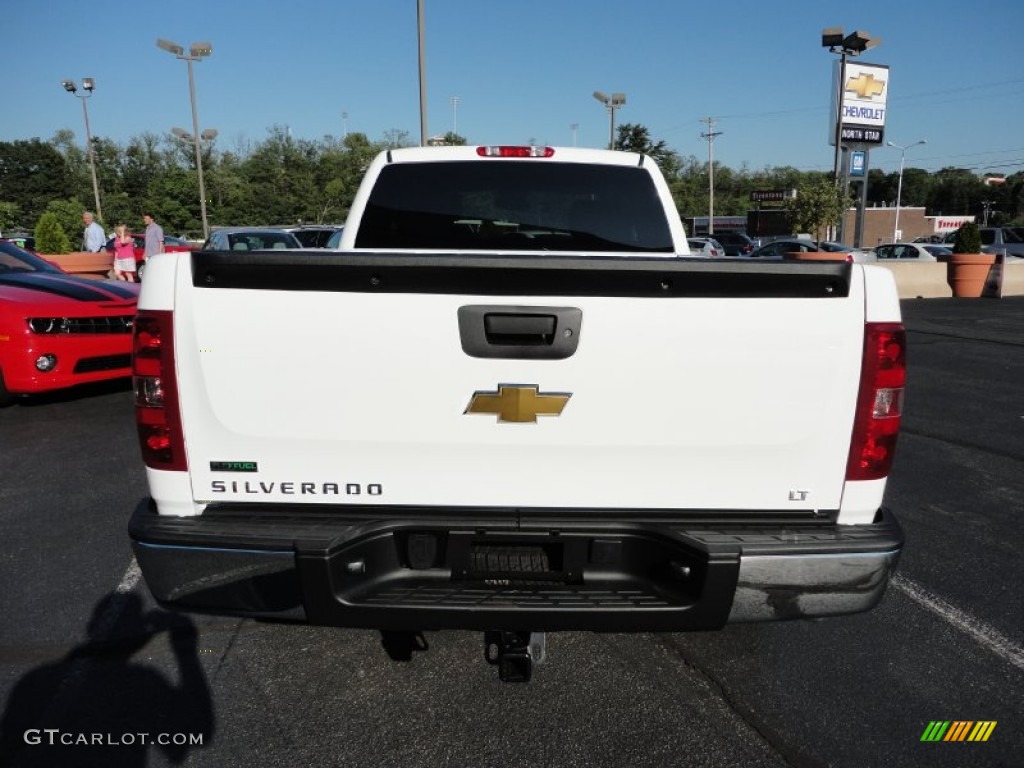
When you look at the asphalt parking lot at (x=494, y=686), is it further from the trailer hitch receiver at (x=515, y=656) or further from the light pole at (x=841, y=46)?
the light pole at (x=841, y=46)

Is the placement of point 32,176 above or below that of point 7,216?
above

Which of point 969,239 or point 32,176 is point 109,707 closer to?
point 969,239

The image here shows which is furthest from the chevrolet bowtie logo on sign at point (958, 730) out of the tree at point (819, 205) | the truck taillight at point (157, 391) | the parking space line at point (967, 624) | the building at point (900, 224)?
the building at point (900, 224)

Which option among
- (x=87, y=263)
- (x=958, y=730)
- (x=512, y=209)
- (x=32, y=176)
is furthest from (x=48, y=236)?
(x=32, y=176)

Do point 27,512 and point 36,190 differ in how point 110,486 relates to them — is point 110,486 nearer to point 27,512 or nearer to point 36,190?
point 27,512

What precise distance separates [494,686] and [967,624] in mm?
2122

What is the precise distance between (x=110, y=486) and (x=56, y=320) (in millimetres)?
2310

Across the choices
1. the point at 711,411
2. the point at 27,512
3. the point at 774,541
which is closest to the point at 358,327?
the point at 711,411

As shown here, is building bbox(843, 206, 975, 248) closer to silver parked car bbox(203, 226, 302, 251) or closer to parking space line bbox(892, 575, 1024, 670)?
silver parked car bbox(203, 226, 302, 251)

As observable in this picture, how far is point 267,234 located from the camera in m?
14.0

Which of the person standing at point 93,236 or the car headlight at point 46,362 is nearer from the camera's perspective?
the car headlight at point 46,362

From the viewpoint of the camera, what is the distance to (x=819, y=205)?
2680cm

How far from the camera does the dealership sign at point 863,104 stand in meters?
30.9

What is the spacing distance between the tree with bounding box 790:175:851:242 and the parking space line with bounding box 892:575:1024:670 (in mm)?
25560
